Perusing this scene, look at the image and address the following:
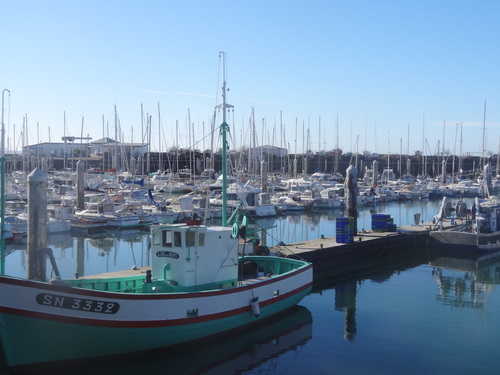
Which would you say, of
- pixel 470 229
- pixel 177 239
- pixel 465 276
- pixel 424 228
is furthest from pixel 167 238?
pixel 470 229

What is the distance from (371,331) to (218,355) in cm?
555

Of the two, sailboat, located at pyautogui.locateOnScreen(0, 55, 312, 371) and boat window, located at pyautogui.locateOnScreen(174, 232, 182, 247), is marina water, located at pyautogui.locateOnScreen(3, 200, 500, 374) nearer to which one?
sailboat, located at pyautogui.locateOnScreen(0, 55, 312, 371)

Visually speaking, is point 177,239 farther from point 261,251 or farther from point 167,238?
point 261,251

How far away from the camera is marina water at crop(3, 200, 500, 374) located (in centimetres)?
1558

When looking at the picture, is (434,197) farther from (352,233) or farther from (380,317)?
(380,317)

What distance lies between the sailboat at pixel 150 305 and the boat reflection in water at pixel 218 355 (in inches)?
10.9

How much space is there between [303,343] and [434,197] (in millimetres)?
70004

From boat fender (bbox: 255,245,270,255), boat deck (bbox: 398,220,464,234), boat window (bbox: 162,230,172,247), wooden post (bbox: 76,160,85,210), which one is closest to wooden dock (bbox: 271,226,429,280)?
boat deck (bbox: 398,220,464,234)

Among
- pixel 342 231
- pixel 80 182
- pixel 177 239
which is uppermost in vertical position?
pixel 80 182

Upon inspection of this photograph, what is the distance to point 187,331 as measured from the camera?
1581 cm

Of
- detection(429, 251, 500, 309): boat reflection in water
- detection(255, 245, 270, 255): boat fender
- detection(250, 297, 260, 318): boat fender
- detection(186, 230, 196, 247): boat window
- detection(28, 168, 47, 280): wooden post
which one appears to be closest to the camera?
detection(186, 230, 196, 247): boat window

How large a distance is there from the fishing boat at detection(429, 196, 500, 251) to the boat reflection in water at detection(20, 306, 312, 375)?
17384mm

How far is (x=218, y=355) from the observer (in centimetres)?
1636

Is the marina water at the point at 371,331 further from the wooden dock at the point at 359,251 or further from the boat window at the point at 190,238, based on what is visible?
the boat window at the point at 190,238
